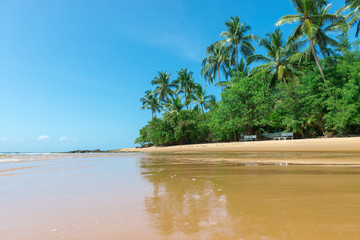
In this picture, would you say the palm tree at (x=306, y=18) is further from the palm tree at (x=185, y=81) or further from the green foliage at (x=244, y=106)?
the palm tree at (x=185, y=81)

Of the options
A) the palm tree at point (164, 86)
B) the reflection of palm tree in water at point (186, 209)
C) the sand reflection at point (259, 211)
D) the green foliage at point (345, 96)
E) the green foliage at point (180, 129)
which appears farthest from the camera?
the palm tree at point (164, 86)

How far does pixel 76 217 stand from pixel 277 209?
1.46 meters

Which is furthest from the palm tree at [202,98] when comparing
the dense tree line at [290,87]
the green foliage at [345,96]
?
the green foliage at [345,96]

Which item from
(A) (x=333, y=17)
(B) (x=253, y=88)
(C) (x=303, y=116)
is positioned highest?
(A) (x=333, y=17)

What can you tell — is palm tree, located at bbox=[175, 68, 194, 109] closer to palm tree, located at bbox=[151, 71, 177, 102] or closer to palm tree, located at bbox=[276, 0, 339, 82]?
palm tree, located at bbox=[151, 71, 177, 102]

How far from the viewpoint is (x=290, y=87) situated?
693 inches

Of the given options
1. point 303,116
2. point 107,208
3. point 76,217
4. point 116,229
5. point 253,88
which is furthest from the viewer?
point 253,88

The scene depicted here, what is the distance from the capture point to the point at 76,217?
146 centimetres

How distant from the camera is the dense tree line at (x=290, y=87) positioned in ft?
48.6

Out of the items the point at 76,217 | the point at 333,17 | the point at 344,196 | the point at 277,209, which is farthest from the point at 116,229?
the point at 333,17

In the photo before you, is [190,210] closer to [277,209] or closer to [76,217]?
[277,209]

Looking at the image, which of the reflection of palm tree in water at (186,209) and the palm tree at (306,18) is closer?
the reflection of palm tree in water at (186,209)

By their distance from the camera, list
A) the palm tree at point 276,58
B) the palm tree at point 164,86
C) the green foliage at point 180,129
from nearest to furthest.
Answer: the palm tree at point 276,58 → the green foliage at point 180,129 → the palm tree at point 164,86

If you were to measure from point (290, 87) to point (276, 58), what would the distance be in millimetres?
4981
